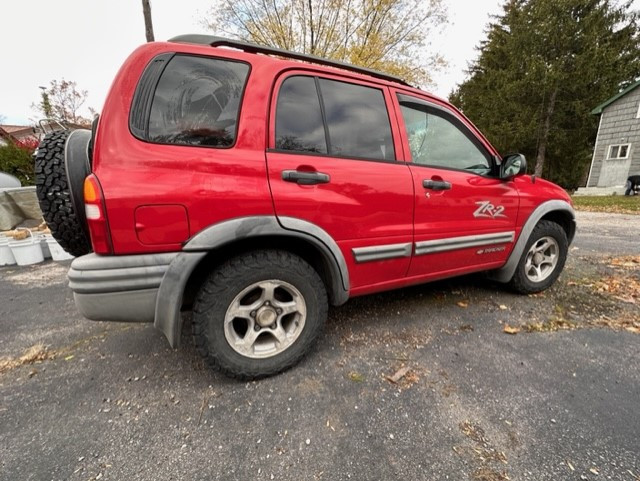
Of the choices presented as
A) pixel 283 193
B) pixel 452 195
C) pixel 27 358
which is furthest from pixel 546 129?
pixel 27 358

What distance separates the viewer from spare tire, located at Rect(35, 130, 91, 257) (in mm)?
1576

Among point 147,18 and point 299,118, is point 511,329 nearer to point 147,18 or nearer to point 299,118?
point 299,118

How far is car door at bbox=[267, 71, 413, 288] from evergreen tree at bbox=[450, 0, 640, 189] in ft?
65.5

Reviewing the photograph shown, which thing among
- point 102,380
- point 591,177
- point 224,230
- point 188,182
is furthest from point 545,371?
point 591,177

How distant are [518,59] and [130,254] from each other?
2320 cm

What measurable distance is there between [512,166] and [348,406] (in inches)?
88.7

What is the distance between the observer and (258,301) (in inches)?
71.6

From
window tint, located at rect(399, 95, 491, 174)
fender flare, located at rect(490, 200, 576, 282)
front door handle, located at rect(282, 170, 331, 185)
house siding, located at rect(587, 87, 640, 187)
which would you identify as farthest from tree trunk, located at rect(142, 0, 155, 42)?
house siding, located at rect(587, 87, 640, 187)

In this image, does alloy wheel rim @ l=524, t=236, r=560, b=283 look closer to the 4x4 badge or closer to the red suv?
the 4x4 badge

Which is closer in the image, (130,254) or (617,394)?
(130,254)

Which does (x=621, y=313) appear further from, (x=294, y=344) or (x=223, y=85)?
(x=223, y=85)

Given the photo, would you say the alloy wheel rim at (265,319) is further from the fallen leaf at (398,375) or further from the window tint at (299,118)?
the window tint at (299,118)

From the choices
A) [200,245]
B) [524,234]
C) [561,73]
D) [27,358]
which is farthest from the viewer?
[561,73]

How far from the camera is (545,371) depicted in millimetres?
1942
